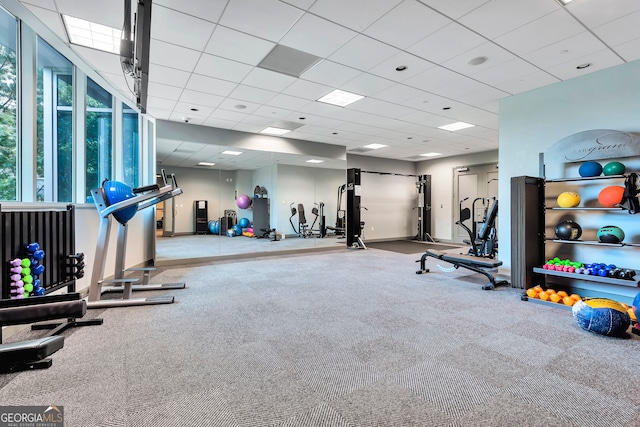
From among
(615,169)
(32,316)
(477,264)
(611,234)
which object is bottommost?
(477,264)

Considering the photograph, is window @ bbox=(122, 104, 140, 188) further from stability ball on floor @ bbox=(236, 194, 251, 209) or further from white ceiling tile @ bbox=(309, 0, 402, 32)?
white ceiling tile @ bbox=(309, 0, 402, 32)

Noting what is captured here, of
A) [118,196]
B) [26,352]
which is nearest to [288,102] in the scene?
[118,196]

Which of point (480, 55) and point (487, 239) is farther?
point (487, 239)

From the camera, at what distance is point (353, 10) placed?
2.78 m

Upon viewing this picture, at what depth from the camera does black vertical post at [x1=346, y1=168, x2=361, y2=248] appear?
8.66m

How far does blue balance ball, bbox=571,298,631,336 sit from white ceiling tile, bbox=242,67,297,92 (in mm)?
4195

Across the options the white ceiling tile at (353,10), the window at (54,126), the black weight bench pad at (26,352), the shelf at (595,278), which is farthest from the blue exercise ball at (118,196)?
the shelf at (595,278)

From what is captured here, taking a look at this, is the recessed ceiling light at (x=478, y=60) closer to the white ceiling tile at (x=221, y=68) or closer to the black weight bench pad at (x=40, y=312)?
the white ceiling tile at (x=221, y=68)

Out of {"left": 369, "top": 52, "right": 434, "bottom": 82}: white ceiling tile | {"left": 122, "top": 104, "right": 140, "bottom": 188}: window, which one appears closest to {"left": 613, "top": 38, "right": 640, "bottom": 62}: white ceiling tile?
{"left": 369, "top": 52, "right": 434, "bottom": 82}: white ceiling tile

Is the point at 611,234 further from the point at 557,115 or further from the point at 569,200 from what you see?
the point at 557,115

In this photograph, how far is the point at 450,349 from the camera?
242cm

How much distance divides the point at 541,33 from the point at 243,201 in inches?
235

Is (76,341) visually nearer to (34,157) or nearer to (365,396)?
(34,157)

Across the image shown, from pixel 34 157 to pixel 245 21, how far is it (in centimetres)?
242
